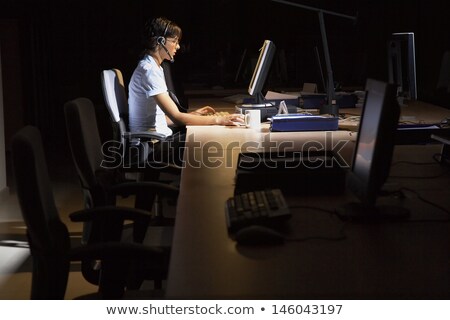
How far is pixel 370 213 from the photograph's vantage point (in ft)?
7.64

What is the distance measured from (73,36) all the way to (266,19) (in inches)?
107

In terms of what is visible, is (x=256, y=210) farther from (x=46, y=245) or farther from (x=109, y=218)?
(x=109, y=218)

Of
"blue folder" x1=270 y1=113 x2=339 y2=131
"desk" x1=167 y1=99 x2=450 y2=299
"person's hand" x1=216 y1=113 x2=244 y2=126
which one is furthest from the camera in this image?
"person's hand" x1=216 y1=113 x2=244 y2=126

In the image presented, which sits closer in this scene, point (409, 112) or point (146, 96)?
point (146, 96)

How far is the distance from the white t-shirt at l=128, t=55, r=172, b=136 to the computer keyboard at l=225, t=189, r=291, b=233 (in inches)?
111

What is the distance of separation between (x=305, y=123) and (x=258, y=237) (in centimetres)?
248

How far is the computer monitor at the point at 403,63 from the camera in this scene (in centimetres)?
526

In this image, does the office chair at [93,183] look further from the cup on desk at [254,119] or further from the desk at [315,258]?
the cup on desk at [254,119]

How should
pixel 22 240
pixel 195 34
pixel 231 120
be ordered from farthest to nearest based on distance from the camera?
pixel 195 34
pixel 22 240
pixel 231 120

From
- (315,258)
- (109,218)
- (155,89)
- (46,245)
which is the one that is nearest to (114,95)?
(155,89)

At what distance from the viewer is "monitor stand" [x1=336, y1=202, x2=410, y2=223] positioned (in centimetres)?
231

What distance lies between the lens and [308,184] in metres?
2.70

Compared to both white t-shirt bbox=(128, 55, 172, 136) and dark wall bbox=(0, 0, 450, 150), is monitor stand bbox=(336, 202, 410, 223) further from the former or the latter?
dark wall bbox=(0, 0, 450, 150)

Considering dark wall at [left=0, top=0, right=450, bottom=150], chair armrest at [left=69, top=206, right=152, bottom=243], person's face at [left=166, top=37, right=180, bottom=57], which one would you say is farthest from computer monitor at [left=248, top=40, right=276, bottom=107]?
dark wall at [left=0, top=0, right=450, bottom=150]
